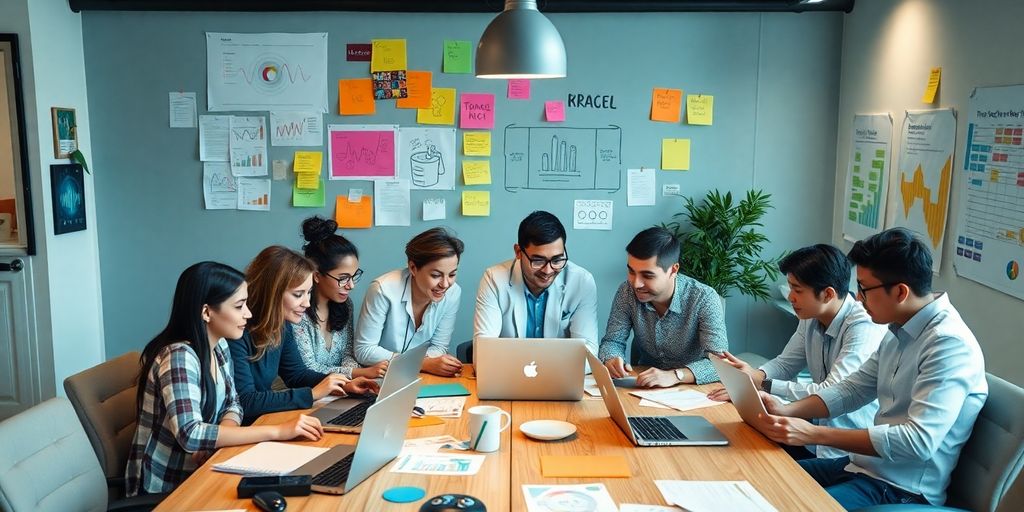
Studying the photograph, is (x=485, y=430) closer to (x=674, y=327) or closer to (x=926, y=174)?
(x=674, y=327)

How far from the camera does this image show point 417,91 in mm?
4594

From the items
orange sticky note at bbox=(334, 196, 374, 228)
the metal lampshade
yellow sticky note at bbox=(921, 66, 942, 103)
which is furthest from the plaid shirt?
yellow sticky note at bbox=(921, 66, 942, 103)

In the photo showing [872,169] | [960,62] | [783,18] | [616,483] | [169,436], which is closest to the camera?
[616,483]

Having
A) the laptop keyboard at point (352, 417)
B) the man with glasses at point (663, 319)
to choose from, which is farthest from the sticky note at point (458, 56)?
the laptop keyboard at point (352, 417)

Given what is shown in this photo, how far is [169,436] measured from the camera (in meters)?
2.36

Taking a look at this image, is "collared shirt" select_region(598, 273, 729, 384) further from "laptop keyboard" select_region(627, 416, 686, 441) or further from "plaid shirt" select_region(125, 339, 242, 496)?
"plaid shirt" select_region(125, 339, 242, 496)

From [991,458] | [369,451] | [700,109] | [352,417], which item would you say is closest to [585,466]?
[369,451]

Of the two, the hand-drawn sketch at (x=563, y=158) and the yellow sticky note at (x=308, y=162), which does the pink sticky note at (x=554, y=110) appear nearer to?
the hand-drawn sketch at (x=563, y=158)

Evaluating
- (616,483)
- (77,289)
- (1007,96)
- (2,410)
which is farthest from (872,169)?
(2,410)

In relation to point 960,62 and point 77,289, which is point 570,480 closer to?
point 960,62

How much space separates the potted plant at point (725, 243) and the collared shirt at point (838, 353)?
4.63 ft

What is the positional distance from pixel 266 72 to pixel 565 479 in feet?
10.6

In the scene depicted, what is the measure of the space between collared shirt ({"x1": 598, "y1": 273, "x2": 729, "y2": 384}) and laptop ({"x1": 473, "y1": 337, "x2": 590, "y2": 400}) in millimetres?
587

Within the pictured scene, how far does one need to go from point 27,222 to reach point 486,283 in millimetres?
2426
